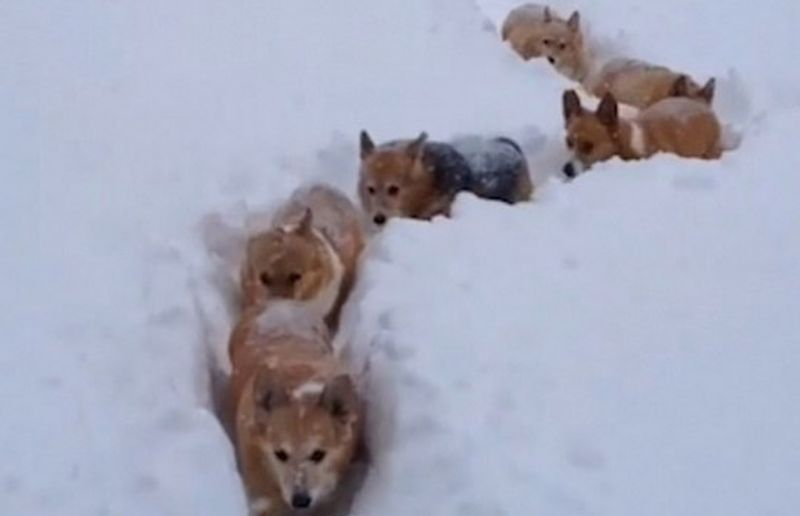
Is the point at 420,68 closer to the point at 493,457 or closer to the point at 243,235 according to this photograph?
the point at 243,235

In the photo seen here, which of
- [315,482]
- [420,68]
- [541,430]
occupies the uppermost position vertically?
[420,68]

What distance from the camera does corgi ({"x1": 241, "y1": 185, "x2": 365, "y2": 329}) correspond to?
188 inches

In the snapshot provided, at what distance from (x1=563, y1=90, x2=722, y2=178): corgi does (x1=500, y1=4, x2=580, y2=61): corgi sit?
1534 mm

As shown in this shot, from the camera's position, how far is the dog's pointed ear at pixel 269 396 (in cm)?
396

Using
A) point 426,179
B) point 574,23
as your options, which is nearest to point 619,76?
point 574,23

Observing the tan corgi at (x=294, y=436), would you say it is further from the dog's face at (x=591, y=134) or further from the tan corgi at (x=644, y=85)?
the tan corgi at (x=644, y=85)

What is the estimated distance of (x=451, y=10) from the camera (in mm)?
7430

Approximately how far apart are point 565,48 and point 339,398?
3906 millimetres

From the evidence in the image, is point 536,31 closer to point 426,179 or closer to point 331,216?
point 426,179

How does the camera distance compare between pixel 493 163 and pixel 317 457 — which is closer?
pixel 317 457

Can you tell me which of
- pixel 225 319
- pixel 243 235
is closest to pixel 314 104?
pixel 243 235

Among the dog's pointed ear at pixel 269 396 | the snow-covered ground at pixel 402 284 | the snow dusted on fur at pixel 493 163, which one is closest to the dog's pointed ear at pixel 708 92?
the snow-covered ground at pixel 402 284

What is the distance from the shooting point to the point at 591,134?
5.76 meters

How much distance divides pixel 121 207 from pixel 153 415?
1.26m
